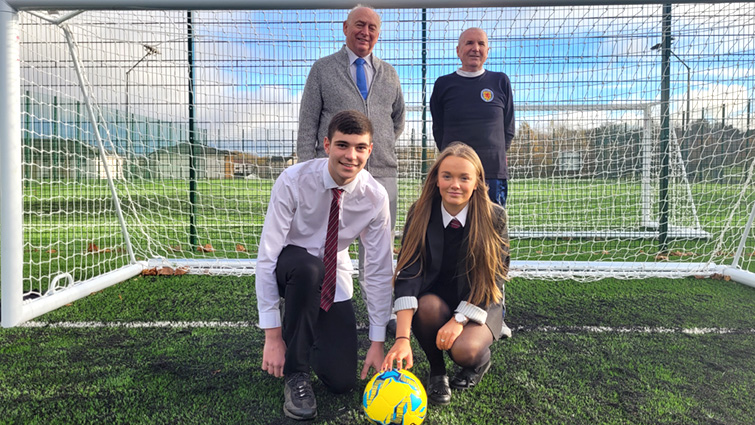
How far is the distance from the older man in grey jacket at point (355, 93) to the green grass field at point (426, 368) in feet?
3.93

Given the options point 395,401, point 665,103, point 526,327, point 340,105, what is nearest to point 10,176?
point 340,105

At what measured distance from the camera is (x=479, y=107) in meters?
3.03

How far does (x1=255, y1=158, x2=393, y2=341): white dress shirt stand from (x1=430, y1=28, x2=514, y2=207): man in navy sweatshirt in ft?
3.21

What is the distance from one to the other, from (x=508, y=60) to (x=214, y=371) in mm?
4441

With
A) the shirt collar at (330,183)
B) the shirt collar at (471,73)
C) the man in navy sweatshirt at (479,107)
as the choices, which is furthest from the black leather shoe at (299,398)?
the shirt collar at (471,73)

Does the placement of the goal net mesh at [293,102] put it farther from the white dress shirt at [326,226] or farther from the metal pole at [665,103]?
the white dress shirt at [326,226]

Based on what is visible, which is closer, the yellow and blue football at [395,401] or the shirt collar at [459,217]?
the yellow and blue football at [395,401]

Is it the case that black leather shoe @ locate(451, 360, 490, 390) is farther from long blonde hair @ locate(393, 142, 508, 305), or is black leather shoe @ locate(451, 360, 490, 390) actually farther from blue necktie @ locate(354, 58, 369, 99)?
blue necktie @ locate(354, 58, 369, 99)

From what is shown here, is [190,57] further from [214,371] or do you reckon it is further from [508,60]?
[214,371]

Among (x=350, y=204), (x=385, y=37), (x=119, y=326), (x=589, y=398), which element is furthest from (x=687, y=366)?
(x=385, y=37)

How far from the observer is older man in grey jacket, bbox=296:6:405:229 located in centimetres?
291

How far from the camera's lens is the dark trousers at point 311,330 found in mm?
2086

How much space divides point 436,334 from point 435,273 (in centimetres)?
28

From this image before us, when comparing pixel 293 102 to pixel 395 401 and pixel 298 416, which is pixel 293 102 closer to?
pixel 298 416
